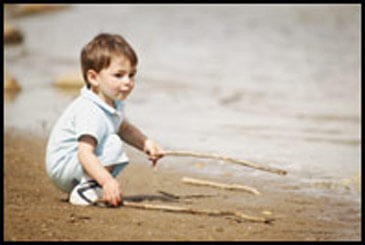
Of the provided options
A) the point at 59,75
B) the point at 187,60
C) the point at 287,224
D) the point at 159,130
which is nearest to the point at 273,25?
the point at 187,60

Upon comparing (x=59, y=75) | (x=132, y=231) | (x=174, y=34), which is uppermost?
(x=174, y=34)

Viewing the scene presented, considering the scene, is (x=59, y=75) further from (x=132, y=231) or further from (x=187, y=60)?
(x=132, y=231)

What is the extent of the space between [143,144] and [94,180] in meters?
0.53

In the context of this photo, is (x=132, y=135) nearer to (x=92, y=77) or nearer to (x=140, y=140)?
(x=140, y=140)

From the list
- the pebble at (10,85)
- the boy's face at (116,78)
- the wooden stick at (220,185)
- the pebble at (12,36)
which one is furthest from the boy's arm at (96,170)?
the pebble at (12,36)

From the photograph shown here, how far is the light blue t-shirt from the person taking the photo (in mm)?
4508

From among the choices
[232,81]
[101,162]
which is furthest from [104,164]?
[232,81]

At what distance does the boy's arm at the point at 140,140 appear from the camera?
489 cm

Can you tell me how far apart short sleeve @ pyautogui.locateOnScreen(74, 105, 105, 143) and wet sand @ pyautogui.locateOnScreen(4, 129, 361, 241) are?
406 millimetres

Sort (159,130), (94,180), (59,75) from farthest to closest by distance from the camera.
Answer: (59,75), (159,130), (94,180)

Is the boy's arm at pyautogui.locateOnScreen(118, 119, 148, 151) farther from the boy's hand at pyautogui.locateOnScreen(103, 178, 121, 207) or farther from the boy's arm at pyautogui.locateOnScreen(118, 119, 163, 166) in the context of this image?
the boy's hand at pyautogui.locateOnScreen(103, 178, 121, 207)

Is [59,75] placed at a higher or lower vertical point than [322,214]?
higher

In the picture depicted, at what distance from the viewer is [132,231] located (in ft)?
12.5

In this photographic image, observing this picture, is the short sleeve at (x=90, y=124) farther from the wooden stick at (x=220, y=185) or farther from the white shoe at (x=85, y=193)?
the wooden stick at (x=220, y=185)
